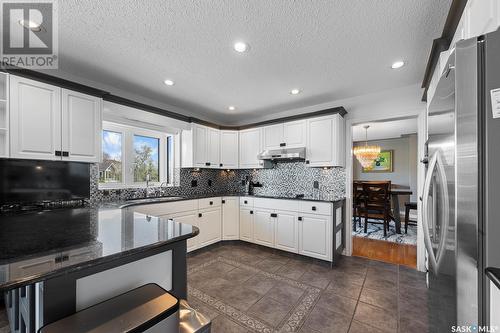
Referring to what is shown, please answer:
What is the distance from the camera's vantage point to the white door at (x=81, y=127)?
2.21 m

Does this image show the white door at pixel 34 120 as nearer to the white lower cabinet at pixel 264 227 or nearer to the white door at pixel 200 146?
the white door at pixel 200 146

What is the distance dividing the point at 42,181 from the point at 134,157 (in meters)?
1.13

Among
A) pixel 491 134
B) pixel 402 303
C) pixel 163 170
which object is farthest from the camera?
pixel 163 170

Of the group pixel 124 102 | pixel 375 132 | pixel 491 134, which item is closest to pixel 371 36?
pixel 491 134

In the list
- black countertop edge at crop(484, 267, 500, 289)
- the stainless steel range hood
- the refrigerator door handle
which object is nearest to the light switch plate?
the refrigerator door handle

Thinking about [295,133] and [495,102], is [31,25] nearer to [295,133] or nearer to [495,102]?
[495,102]

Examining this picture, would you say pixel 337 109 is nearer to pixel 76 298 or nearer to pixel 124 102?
pixel 124 102

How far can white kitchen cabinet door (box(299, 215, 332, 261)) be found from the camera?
280cm

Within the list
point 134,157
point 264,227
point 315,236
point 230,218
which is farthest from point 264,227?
point 134,157

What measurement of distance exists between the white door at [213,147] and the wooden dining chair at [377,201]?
123 inches

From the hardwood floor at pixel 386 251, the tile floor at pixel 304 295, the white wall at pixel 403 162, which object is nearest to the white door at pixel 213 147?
the tile floor at pixel 304 295

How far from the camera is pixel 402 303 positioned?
Result: 1.99m

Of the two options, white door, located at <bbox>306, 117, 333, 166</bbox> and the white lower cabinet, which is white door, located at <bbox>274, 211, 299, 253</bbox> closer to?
the white lower cabinet

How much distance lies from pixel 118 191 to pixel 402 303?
3.54m
